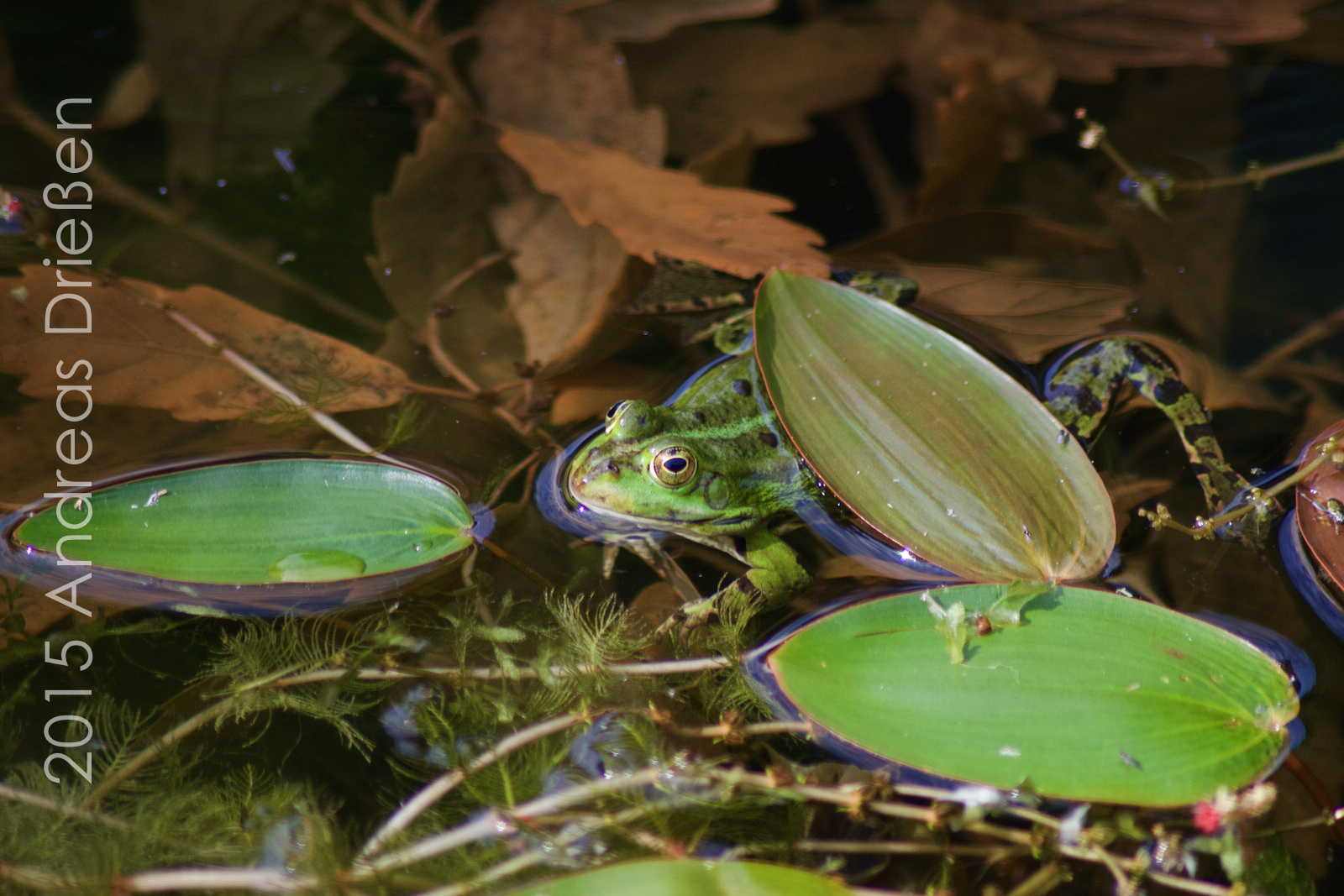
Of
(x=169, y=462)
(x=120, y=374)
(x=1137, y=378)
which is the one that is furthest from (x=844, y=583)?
(x=120, y=374)

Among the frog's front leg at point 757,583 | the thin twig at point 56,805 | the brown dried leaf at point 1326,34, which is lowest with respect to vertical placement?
the thin twig at point 56,805

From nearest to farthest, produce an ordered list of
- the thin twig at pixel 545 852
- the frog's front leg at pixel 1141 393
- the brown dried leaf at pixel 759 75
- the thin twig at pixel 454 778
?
1. the thin twig at pixel 545 852
2. the thin twig at pixel 454 778
3. the frog's front leg at pixel 1141 393
4. the brown dried leaf at pixel 759 75

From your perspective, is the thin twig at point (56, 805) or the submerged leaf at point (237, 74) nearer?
the thin twig at point (56, 805)

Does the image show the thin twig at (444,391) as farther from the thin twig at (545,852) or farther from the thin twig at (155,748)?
the thin twig at (545,852)

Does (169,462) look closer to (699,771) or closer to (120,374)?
(120,374)

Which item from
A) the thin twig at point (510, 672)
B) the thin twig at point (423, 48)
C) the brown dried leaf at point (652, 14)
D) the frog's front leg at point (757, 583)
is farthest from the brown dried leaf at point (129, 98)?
the frog's front leg at point (757, 583)
